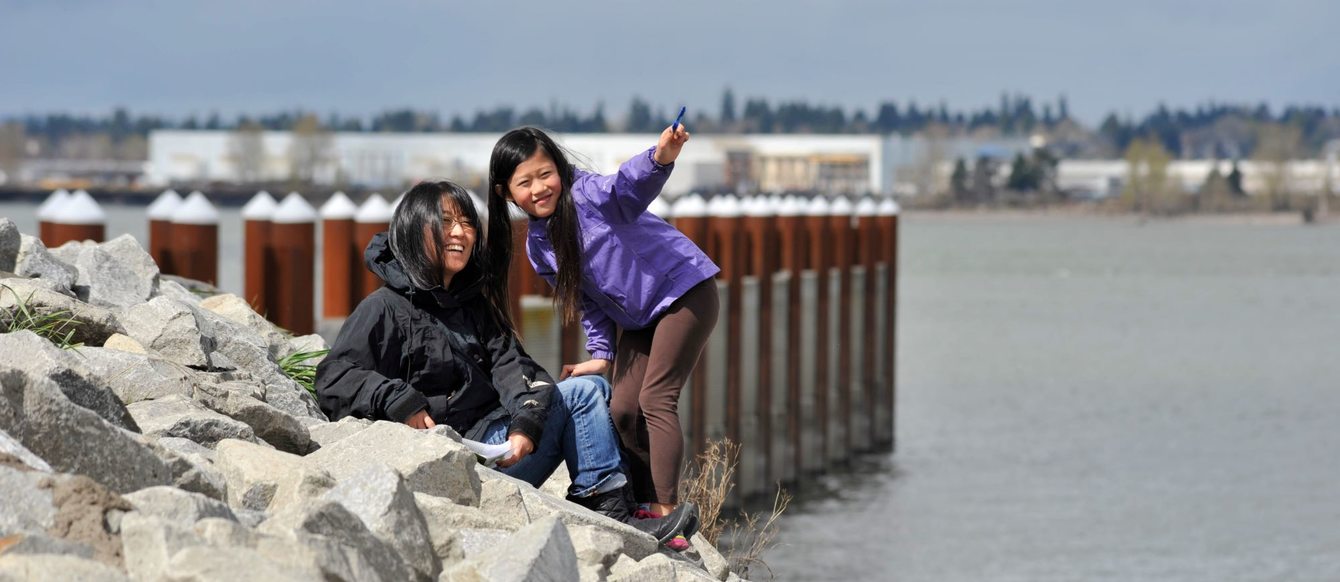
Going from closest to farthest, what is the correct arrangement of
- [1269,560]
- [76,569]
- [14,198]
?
1. [76,569]
2. [1269,560]
3. [14,198]

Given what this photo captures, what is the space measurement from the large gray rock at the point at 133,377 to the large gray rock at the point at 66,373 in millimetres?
464

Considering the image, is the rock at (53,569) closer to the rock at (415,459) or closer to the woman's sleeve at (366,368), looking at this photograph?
the rock at (415,459)

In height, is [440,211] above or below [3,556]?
above

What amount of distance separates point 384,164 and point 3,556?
16355cm

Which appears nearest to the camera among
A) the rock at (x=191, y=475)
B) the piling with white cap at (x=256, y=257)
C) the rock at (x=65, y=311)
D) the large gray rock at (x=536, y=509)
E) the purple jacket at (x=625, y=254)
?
the rock at (x=191, y=475)

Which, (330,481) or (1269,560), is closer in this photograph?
(330,481)

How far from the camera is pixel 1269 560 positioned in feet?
58.2

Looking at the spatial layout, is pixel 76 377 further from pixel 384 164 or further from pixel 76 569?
pixel 384 164

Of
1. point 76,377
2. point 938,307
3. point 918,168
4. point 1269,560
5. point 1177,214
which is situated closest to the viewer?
point 76,377

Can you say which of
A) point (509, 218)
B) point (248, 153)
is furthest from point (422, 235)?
point (248, 153)

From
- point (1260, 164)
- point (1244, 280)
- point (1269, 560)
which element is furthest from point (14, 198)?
point (1269, 560)

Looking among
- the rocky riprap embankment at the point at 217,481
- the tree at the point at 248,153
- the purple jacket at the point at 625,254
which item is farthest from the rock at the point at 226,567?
the tree at the point at 248,153

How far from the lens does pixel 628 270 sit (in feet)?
19.8

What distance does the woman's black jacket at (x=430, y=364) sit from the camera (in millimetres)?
→ 5617
